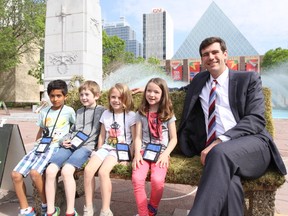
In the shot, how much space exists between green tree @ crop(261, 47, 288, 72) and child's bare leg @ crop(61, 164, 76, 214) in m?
44.9

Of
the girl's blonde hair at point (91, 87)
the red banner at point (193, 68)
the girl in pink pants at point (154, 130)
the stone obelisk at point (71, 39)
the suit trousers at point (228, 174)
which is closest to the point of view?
the suit trousers at point (228, 174)

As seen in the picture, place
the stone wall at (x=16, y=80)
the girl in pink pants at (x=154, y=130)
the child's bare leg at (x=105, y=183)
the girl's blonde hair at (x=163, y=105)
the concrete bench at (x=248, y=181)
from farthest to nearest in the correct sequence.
A: the stone wall at (x=16, y=80) < the girl's blonde hair at (x=163, y=105) < the girl in pink pants at (x=154, y=130) < the child's bare leg at (x=105, y=183) < the concrete bench at (x=248, y=181)

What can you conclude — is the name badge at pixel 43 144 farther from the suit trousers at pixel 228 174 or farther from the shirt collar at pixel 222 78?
the shirt collar at pixel 222 78

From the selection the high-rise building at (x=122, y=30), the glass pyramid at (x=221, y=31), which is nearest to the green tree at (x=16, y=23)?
the glass pyramid at (x=221, y=31)

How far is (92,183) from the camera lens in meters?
2.66

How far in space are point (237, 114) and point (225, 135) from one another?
34 cm

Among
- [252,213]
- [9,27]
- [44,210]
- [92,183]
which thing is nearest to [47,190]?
[44,210]

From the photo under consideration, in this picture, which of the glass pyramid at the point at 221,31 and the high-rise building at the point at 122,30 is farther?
the high-rise building at the point at 122,30

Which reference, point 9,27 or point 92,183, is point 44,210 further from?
point 9,27

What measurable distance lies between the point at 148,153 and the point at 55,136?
1109mm

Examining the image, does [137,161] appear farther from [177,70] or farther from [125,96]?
[177,70]

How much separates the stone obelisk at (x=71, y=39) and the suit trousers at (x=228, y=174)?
33.4 ft

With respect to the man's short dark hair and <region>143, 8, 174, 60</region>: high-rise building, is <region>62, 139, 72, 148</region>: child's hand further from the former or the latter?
<region>143, 8, 174, 60</region>: high-rise building

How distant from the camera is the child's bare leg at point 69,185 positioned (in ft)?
8.45
